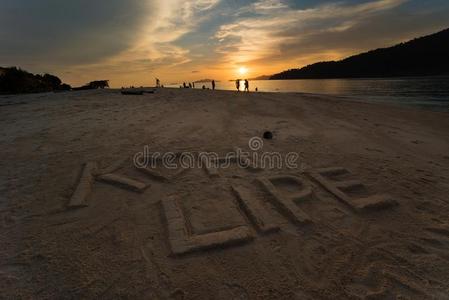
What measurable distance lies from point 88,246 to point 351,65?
16997 cm

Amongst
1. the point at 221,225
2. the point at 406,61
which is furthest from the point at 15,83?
the point at 406,61

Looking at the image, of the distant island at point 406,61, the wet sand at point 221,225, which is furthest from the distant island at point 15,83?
the distant island at point 406,61

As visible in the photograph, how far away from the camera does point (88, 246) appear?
9.45ft

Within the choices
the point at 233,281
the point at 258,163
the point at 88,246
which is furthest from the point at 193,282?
the point at 258,163

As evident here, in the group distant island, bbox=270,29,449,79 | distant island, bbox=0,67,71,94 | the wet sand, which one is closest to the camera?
the wet sand

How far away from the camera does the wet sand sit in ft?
8.04

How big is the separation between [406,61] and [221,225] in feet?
461

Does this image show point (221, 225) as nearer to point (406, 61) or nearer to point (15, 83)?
point (15, 83)

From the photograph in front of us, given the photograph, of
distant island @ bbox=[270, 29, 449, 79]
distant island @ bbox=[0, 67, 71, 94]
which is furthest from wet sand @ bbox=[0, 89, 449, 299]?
distant island @ bbox=[270, 29, 449, 79]

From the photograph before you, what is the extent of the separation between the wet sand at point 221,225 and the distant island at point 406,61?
121 meters

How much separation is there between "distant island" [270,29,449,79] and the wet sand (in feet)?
396

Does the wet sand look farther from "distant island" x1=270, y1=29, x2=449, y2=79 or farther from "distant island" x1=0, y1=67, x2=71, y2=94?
"distant island" x1=270, y1=29, x2=449, y2=79

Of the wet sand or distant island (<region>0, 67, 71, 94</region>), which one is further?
distant island (<region>0, 67, 71, 94</region>)

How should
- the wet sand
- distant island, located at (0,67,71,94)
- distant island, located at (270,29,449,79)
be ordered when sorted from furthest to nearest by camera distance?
distant island, located at (270,29,449,79)
distant island, located at (0,67,71,94)
the wet sand
